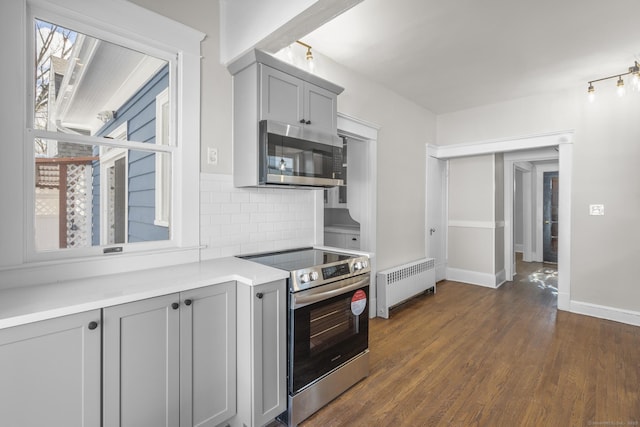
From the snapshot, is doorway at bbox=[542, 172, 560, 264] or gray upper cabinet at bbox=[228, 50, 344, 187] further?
doorway at bbox=[542, 172, 560, 264]

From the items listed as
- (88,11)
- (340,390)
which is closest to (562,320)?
(340,390)

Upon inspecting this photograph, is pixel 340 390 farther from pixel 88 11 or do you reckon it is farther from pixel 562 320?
pixel 562 320

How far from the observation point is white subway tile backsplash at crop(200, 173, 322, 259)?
7.56 ft

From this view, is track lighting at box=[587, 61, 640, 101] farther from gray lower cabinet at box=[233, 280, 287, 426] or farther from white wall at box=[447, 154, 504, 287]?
gray lower cabinet at box=[233, 280, 287, 426]

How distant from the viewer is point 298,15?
170 centimetres

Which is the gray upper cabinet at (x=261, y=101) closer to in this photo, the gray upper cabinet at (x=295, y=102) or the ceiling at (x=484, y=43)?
the gray upper cabinet at (x=295, y=102)

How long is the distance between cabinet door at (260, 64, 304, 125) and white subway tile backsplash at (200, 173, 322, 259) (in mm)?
604

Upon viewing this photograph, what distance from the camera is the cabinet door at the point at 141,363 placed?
4.53ft

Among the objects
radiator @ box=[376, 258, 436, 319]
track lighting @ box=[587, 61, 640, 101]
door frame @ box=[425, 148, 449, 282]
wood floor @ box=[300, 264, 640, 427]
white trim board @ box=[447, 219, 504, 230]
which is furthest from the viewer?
door frame @ box=[425, 148, 449, 282]

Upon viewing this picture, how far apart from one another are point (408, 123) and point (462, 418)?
3.54 meters

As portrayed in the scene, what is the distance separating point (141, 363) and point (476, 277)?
4.95 m

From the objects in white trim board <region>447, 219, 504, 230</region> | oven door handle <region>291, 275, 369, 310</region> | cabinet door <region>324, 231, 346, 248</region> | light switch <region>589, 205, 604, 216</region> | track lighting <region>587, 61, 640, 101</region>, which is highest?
track lighting <region>587, 61, 640, 101</region>

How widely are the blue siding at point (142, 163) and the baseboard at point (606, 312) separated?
4.70 m

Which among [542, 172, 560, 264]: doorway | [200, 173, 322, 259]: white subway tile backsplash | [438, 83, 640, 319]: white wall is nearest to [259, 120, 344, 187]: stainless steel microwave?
[200, 173, 322, 259]: white subway tile backsplash
